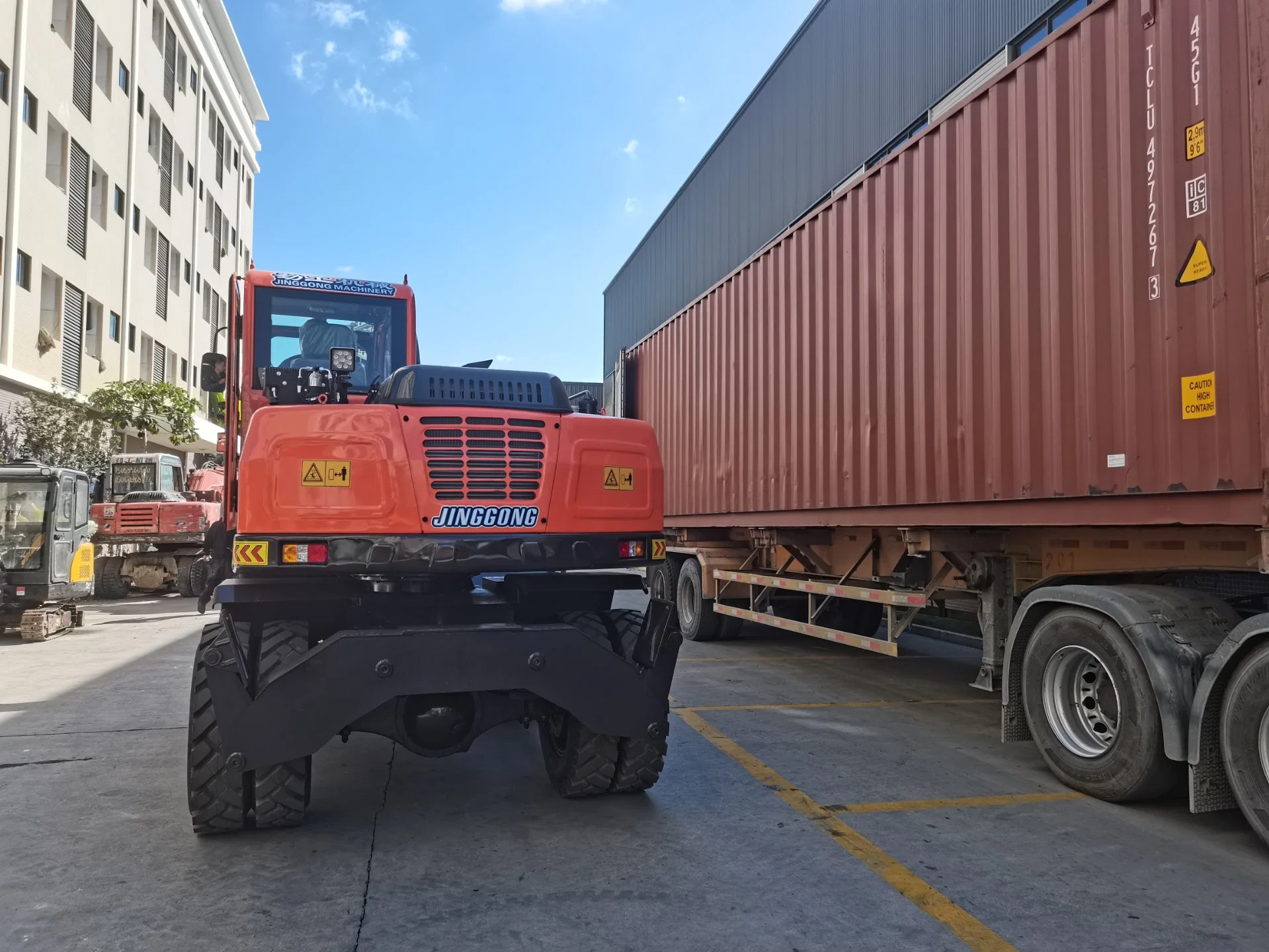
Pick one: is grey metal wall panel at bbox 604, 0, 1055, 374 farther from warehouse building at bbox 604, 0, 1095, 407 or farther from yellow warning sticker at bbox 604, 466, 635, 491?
yellow warning sticker at bbox 604, 466, 635, 491

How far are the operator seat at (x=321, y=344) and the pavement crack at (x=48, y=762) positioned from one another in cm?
292

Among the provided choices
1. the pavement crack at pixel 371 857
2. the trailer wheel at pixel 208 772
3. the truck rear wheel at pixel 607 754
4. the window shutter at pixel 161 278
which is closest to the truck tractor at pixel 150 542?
the pavement crack at pixel 371 857

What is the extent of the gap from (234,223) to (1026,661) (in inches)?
1568

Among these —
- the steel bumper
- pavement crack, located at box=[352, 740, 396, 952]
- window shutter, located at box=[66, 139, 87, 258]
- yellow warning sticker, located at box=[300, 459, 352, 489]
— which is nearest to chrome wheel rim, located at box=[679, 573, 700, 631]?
pavement crack, located at box=[352, 740, 396, 952]

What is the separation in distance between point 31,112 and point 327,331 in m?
17.1

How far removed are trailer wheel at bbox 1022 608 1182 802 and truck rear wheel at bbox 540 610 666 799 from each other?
6.98ft

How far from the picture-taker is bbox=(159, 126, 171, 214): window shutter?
2778 centimetres

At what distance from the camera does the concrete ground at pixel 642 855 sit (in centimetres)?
304

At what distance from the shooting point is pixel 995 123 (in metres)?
5.38

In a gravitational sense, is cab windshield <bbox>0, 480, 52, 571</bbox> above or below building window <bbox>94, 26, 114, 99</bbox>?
below

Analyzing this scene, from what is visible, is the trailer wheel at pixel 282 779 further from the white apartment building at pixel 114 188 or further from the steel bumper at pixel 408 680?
the white apartment building at pixel 114 188

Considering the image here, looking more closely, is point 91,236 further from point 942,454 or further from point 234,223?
point 942,454

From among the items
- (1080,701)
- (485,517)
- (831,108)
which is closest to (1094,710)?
(1080,701)

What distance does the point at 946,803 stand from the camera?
4438 millimetres
